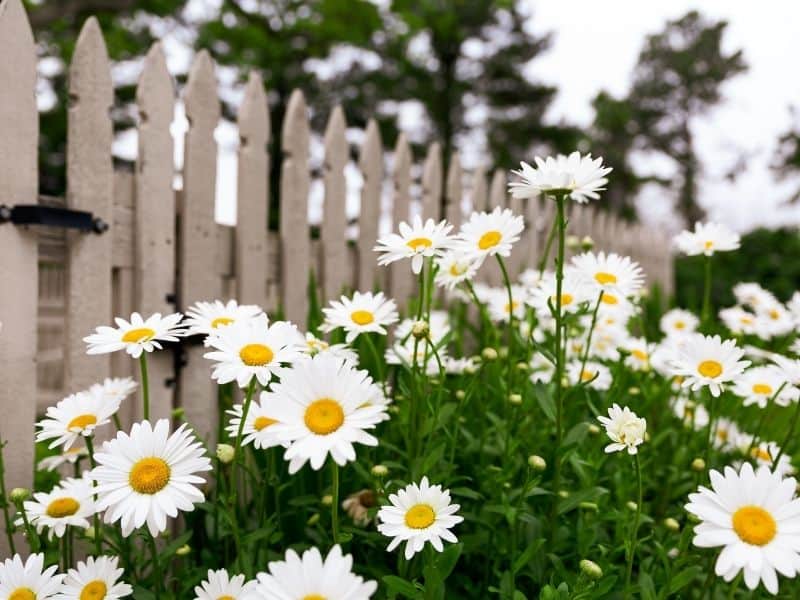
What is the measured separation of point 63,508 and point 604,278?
108cm

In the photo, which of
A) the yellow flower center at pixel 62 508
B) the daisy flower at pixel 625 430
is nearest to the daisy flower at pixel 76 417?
the yellow flower center at pixel 62 508

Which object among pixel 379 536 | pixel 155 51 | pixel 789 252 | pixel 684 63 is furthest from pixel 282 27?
pixel 684 63

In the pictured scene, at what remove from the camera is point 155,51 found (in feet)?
5.99

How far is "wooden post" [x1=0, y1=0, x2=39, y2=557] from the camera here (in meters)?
1.49

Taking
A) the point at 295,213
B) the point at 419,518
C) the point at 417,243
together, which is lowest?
the point at 419,518

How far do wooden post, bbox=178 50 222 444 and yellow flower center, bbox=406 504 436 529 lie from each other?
1.20m

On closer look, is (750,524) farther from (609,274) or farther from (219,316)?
(219,316)

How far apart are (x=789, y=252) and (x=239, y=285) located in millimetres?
7327

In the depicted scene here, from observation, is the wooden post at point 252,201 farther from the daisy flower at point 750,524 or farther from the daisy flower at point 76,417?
the daisy flower at point 750,524

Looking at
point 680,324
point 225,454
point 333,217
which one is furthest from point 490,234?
point 333,217

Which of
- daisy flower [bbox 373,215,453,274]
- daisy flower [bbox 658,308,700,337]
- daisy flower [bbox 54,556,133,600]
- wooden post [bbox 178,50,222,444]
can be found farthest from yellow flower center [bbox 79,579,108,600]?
daisy flower [bbox 658,308,700,337]

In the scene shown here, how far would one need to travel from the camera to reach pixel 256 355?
89 cm

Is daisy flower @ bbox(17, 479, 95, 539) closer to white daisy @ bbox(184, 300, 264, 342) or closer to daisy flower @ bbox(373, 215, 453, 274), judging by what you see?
white daisy @ bbox(184, 300, 264, 342)

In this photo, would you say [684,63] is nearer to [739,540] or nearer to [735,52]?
[735,52]
